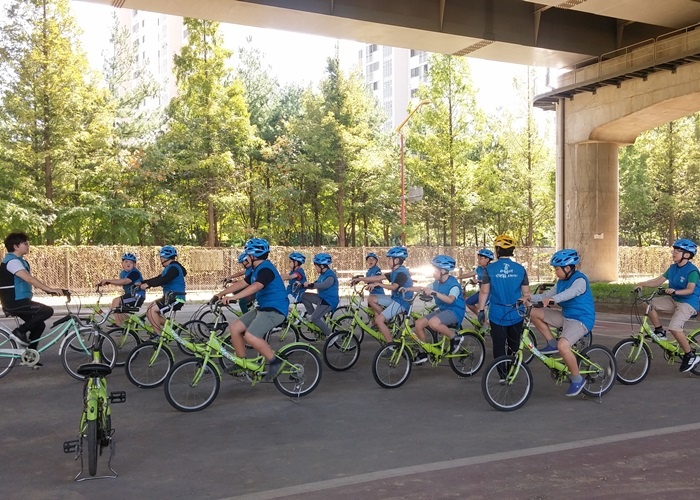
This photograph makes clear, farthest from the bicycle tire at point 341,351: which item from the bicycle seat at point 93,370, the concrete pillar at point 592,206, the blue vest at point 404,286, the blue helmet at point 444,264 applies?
the concrete pillar at point 592,206

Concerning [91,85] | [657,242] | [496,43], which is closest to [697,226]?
[657,242]

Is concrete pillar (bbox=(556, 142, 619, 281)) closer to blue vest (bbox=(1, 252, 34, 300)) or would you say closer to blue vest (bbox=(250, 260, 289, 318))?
blue vest (bbox=(250, 260, 289, 318))

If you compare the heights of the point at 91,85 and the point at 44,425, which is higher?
the point at 91,85

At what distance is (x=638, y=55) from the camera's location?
24.5 m

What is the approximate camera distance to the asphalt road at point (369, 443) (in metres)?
5.38

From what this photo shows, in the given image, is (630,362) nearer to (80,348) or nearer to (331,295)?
(331,295)

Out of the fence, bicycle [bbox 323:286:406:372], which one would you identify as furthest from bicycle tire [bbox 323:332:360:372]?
the fence

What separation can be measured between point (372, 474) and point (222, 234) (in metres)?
40.4

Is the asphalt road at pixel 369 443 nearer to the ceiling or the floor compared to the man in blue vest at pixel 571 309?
nearer to the floor

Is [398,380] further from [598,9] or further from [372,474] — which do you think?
[598,9]

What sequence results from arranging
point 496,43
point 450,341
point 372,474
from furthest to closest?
point 496,43 → point 450,341 → point 372,474

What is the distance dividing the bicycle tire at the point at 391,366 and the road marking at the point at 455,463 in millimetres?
3170

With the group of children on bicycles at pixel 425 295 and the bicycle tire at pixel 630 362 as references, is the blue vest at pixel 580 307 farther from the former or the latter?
the bicycle tire at pixel 630 362

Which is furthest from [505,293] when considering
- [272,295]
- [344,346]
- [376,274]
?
[376,274]
